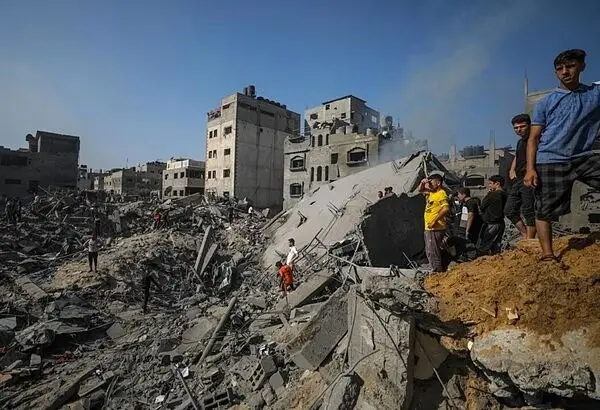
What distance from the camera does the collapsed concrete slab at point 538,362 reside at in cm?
236

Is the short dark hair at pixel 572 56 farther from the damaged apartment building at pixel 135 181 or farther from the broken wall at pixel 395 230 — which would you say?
the damaged apartment building at pixel 135 181

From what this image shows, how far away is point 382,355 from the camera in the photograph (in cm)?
342

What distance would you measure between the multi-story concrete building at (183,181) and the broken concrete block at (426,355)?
44316 millimetres

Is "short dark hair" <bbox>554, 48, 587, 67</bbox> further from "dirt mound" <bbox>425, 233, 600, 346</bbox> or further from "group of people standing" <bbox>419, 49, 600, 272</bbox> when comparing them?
"dirt mound" <bbox>425, 233, 600, 346</bbox>

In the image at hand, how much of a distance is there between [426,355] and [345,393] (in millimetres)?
999

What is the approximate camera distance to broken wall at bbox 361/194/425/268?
9.04 meters

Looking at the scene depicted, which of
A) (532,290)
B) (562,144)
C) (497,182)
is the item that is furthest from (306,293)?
(562,144)

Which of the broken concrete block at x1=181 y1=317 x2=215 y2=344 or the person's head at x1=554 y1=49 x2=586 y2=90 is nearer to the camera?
the person's head at x1=554 y1=49 x2=586 y2=90

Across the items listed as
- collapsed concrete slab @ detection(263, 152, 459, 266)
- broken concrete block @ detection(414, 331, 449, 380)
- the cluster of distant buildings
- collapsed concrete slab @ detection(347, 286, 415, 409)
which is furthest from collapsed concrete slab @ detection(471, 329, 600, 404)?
the cluster of distant buildings

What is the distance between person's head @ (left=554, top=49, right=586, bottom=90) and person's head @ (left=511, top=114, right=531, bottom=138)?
1222 mm

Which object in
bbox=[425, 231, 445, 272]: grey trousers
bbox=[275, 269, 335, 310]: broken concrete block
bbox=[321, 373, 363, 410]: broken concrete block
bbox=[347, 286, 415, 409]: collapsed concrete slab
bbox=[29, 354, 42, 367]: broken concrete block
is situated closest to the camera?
bbox=[347, 286, 415, 409]: collapsed concrete slab

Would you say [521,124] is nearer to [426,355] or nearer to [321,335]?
[426,355]

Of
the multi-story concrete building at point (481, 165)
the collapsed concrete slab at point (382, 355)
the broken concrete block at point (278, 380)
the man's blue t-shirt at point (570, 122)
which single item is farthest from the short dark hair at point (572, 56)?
the multi-story concrete building at point (481, 165)

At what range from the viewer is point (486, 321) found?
2.95 meters
